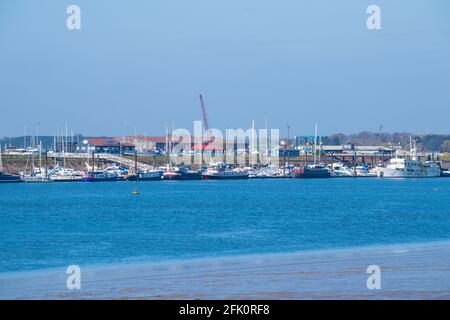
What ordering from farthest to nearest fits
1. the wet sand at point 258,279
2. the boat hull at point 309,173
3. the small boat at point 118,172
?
the boat hull at point 309,173 < the small boat at point 118,172 < the wet sand at point 258,279

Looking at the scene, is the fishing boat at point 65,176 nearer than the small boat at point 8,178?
No

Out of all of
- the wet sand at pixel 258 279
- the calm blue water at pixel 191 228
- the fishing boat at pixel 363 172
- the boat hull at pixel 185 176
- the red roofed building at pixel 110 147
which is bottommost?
the fishing boat at pixel 363 172

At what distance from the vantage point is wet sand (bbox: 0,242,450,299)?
2239 cm

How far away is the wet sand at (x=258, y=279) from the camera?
2239 centimetres

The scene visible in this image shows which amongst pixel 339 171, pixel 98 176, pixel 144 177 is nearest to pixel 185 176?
pixel 144 177

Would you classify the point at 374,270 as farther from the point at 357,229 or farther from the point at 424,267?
the point at 357,229

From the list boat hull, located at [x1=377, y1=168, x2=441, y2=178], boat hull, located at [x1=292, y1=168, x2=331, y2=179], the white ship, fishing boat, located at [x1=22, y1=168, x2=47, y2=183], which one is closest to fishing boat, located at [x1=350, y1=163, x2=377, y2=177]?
boat hull, located at [x1=377, y1=168, x2=441, y2=178]

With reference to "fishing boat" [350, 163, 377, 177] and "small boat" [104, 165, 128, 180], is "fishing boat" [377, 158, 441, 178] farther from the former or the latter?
"small boat" [104, 165, 128, 180]

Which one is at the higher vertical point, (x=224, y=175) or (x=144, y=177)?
(x=144, y=177)

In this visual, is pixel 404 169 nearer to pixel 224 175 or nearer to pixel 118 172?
pixel 224 175

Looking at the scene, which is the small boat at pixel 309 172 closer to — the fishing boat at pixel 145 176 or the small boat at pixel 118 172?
the fishing boat at pixel 145 176

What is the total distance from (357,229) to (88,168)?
10662 cm

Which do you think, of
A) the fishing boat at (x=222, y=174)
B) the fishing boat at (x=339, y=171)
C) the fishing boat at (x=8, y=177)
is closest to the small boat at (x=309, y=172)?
the fishing boat at (x=339, y=171)

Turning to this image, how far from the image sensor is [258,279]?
83.8ft
